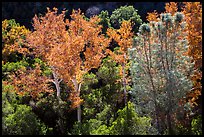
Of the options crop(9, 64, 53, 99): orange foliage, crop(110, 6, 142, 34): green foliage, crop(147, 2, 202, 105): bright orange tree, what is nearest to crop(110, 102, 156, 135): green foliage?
crop(147, 2, 202, 105): bright orange tree

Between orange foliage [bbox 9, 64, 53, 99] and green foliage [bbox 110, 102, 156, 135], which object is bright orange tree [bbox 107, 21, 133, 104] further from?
orange foliage [bbox 9, 64, 53, 99]

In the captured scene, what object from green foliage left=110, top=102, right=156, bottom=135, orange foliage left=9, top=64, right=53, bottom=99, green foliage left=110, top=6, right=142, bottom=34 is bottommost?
green foliage left=110, top=102, right=156, bottom=135

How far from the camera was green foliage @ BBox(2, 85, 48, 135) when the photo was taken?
18528 mm

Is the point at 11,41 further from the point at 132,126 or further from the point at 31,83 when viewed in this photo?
the point at 132,126

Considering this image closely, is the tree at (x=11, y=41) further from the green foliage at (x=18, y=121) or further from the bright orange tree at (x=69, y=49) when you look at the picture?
the green foliage at (x=18, y=121)

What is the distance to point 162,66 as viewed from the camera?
18562 mm

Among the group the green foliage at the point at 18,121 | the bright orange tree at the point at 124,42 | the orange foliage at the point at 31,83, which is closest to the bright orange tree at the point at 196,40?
the bright orange tree at the point at 124,42

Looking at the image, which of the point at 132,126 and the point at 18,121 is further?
the point at 18,121

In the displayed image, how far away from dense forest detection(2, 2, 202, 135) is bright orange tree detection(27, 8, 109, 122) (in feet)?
0.22

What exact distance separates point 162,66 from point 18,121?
9049 mm

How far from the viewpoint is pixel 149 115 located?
63.7 ft

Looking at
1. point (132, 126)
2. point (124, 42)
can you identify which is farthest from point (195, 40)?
point (132, 126)

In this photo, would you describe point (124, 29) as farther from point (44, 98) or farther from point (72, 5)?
point (72, 5)

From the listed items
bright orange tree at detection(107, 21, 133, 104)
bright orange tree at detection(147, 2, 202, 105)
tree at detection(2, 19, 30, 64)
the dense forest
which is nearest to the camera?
the dense forest
